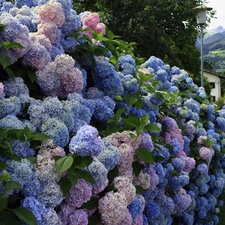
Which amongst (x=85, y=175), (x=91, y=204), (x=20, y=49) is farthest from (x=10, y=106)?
(x=91, y=204)

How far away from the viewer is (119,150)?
2078 mm

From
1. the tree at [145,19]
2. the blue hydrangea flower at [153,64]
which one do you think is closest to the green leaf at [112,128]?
the blue hydrangea flower at [153,64]

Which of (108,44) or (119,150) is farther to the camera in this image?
(108,44)

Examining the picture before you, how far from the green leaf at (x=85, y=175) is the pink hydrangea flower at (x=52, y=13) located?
38.7 inches

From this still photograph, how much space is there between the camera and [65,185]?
5.33ft

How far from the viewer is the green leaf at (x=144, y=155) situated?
2.18 meters

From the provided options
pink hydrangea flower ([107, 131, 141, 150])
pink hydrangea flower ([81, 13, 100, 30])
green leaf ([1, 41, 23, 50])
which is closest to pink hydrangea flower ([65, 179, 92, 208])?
pink hydrangea flower ([107, 131, 141, 150])

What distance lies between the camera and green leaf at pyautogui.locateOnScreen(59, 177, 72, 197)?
5.29 ft

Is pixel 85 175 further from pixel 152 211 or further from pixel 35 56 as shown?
pixel 152 211

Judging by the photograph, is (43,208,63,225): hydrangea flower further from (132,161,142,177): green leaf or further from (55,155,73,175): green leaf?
(132,161,142,177): green leaf

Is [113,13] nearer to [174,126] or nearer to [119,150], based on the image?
[174,126]

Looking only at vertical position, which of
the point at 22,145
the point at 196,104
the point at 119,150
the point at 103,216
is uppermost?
the point at 22,145

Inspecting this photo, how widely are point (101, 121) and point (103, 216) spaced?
638 millimetres

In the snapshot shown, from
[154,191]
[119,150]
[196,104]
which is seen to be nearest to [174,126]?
[154,191]
